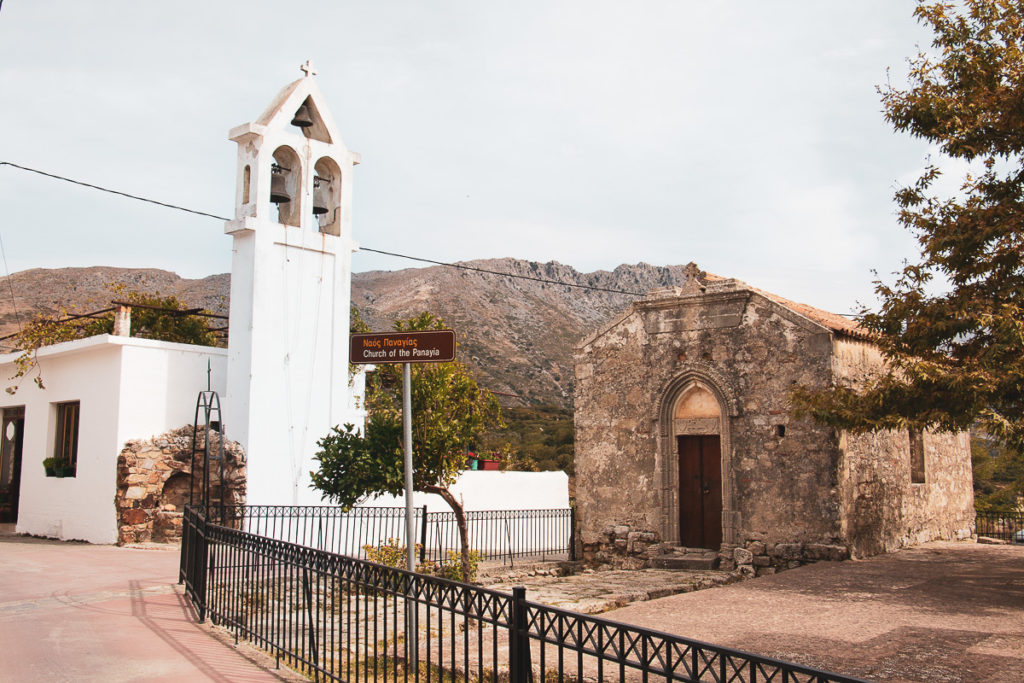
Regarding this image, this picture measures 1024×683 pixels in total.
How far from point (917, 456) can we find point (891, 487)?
222cm

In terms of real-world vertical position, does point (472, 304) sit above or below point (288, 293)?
above

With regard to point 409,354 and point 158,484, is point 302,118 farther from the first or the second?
point 409,354

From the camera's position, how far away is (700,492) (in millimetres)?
14875

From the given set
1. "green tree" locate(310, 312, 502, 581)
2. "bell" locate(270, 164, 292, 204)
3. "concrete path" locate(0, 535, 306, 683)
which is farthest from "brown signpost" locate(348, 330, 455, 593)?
"bell" locate(270, 164, 292, 204)

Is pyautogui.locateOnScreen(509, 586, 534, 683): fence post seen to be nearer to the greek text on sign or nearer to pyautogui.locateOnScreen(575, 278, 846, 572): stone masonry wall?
the greek text on sign

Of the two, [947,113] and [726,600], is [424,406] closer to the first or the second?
[726,600]

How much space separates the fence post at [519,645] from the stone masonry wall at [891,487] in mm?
10063

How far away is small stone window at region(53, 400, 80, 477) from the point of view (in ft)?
59.8

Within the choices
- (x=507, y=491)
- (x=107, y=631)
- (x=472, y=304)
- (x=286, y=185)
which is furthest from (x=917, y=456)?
(x=472, y=304)

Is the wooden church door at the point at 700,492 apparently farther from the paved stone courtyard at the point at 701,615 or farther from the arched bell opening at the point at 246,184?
the arched bell opening at the point at 246,184

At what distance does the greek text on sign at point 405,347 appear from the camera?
7.12m

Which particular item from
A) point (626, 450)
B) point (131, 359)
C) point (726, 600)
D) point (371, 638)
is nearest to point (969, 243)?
point (726, 600)

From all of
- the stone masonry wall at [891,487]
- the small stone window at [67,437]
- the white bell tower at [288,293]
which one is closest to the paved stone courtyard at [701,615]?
the stone masonry wall at [891,487]

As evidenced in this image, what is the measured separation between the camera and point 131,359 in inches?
662
